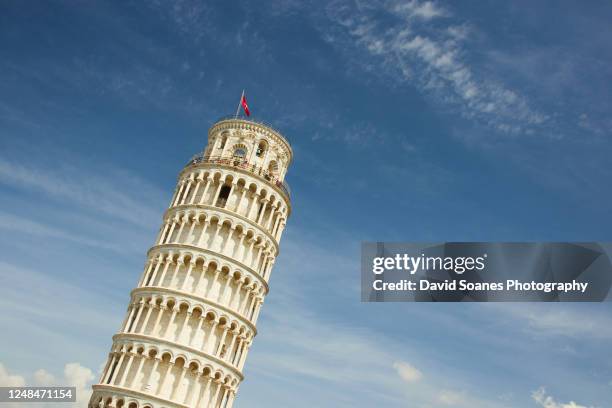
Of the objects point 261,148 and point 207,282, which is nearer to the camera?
point 207,282

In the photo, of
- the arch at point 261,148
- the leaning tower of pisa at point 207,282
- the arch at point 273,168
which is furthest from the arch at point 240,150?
the arch at point 273,168

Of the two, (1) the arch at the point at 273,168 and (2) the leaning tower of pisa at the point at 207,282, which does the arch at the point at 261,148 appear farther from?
(1) the arch at the point at 273,168

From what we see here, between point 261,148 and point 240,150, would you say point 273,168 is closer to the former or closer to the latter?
point 261,148

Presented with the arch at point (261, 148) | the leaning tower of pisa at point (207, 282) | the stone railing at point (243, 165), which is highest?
the arch at point (261, 148)

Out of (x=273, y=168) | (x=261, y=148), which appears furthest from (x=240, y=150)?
(x=273, y=168)

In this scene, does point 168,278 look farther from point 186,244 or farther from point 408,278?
point 408,278

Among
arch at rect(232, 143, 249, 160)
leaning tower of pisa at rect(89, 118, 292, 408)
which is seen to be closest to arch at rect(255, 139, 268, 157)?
leaning tower of pisa at rect(89, 118, 292, 408)

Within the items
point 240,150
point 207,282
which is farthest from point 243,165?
point 207,282

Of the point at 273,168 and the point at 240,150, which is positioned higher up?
the point at 240,150

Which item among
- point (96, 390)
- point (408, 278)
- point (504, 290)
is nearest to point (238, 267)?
point (96, 390)

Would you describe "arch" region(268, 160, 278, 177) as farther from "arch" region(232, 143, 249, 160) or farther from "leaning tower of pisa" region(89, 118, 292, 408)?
"arch" region(232, 143, 249, 160)
